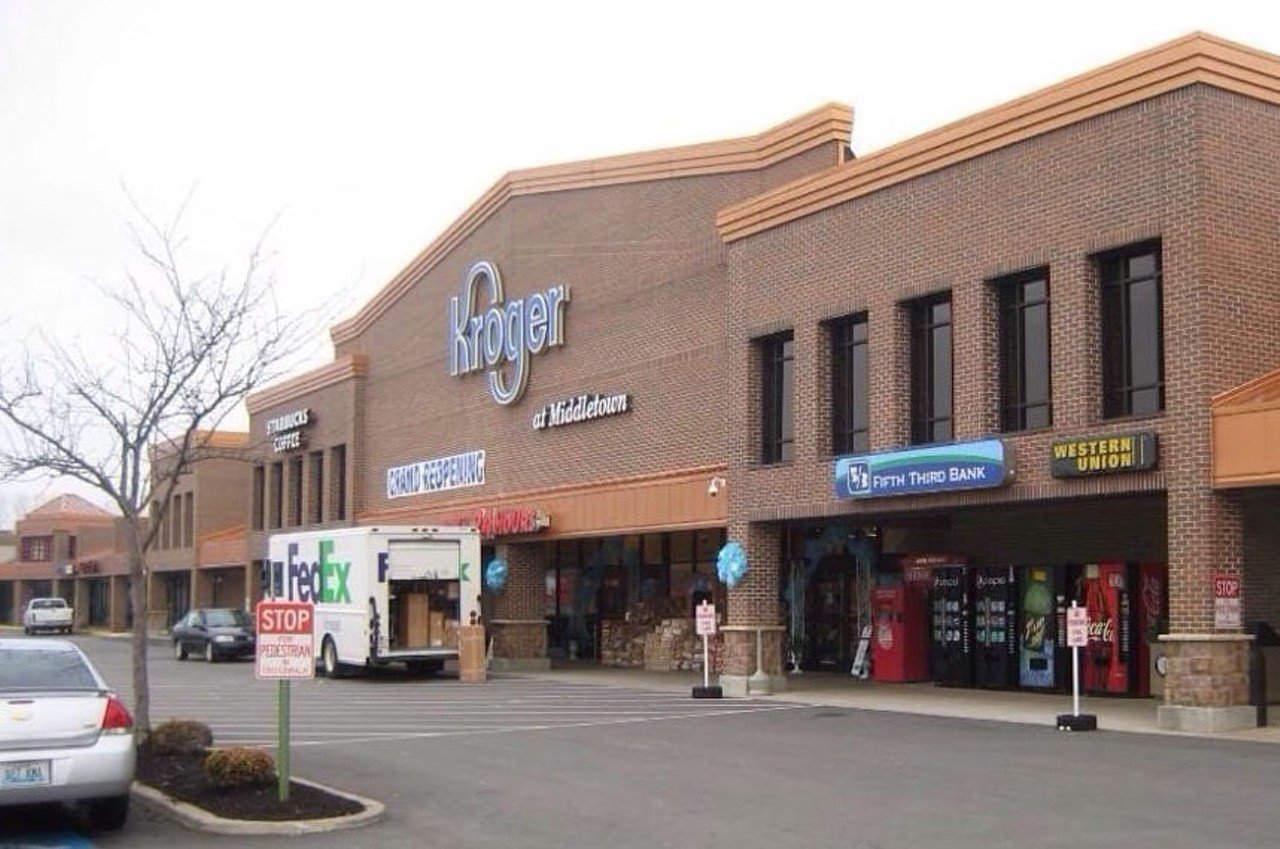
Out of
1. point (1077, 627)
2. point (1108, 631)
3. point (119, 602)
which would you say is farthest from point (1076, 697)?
point (119, 602)

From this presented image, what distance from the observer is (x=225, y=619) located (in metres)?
40.2

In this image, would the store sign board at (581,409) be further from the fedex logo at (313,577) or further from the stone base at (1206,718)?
the stone base at (1206,718)

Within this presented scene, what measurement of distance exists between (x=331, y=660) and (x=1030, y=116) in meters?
18.5

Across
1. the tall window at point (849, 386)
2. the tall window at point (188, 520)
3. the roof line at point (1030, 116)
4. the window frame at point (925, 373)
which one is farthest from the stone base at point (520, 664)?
the tall window at point (188, 520)

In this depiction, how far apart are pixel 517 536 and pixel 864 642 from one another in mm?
8922

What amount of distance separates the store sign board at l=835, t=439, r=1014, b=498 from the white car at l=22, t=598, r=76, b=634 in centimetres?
4978

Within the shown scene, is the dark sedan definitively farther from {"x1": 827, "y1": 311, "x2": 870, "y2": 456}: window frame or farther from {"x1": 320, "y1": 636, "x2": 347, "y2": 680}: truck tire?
{"x1": 827, "y1": 311, "x2": 870, "y2": 456}: window frame

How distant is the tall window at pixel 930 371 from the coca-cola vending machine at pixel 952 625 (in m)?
3.39

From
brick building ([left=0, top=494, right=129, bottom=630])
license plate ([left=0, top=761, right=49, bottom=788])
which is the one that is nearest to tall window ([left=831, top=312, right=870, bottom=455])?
license plate ([left=0, top=761, right=49, bottom=788])

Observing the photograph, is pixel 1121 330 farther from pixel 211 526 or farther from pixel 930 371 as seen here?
pixel 211 526

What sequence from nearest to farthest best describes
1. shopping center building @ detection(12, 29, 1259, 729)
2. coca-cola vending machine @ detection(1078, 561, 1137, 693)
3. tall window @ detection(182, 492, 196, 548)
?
shopping center building @ detection(12, 29, 1259, 729) < coca-cola vending machine @ detection(1078, 561, 1137, 693) < tall window @ detection(182, 492, 196, 548)

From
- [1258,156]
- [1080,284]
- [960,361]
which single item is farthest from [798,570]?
[1258,156]

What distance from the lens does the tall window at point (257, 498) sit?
50.0 metres

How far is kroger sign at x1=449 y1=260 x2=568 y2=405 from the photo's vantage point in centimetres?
3347
